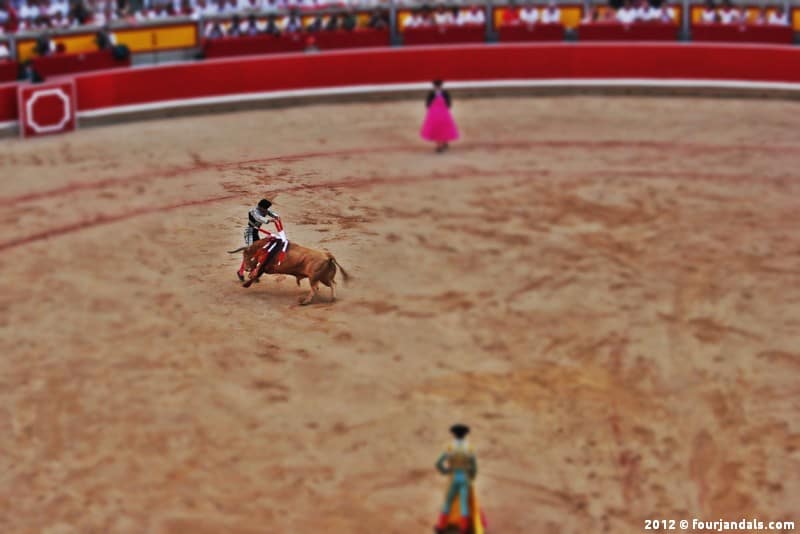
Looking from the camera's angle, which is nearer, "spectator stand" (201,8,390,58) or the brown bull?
the brown bull

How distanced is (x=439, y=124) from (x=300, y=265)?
1482 cm

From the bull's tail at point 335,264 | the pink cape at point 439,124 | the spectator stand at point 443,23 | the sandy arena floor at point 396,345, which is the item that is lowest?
the sandy arena floor at point 396,345

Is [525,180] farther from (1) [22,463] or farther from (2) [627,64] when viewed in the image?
(1) [22,463]

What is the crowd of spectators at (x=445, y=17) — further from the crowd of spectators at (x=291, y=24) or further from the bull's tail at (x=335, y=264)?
the bull's tail at (x=335, y=264)

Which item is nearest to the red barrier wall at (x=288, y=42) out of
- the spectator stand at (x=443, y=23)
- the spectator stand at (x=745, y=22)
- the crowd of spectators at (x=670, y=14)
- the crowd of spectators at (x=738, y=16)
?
the spectator stand at (x=443, y=23)

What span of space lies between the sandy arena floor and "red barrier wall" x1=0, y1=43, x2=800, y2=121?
505 cm

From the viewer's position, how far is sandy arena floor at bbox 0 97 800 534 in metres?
9.41

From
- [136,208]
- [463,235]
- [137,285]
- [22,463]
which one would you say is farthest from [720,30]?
[22,463]

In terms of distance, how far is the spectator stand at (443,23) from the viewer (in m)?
25.7

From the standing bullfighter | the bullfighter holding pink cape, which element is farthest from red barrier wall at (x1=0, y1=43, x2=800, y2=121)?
the standing bullfighter

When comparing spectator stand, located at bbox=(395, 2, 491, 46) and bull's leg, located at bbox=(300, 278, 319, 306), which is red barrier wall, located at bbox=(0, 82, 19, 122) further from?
bull's leg, located at bbox=(300, 278, 319, 306)

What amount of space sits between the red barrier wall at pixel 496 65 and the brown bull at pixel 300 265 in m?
18.4

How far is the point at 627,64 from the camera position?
25.6 metres

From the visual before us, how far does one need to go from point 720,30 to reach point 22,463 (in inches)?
747
